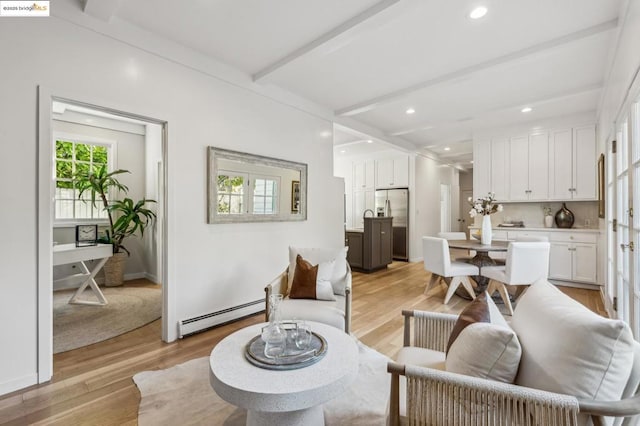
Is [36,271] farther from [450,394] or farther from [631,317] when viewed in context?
[631,317]

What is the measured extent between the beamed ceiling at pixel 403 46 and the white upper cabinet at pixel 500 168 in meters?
1.05

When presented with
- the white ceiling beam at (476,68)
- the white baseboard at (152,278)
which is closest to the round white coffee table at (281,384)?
the white ceiling beam at (476,68)

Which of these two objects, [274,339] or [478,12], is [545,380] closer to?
[274,339]

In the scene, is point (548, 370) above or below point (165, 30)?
below

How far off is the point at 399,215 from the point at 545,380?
6.20 metres

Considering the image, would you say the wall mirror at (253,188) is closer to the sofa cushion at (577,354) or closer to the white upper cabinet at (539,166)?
the sofa cushion at (577,354)

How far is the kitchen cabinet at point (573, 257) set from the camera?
4.56m

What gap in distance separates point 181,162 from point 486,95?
3895mm

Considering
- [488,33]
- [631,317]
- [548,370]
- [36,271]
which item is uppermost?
[488,33]

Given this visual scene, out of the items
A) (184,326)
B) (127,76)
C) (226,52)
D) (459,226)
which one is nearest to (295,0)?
(226,52)

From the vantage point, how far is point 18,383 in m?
2.01

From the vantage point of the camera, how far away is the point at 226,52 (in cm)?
299

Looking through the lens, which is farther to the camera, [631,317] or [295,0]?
[295,0]

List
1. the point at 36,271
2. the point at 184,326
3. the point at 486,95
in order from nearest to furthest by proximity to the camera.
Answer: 1. the point at 36,271
2. the point at 184,326
3. the point at 486,95
